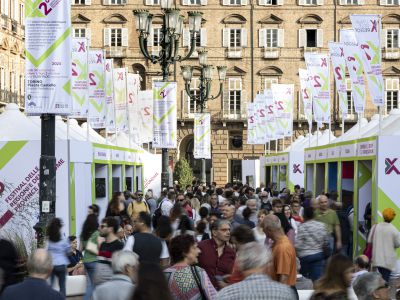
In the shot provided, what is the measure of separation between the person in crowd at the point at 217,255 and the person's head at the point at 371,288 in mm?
2171

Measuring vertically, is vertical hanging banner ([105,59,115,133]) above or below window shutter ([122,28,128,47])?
below

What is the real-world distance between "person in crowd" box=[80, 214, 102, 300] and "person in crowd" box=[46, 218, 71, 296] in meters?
0.28

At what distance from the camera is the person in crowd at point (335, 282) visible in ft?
22.9

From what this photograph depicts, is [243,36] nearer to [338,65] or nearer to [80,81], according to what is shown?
[338,65]

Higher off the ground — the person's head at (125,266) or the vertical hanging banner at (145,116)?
the vertical hanging banner at (145,116)

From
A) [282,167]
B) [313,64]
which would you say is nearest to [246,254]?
[313,64]

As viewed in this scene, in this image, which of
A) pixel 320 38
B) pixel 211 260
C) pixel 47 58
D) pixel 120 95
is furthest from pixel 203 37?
pixel 211 260

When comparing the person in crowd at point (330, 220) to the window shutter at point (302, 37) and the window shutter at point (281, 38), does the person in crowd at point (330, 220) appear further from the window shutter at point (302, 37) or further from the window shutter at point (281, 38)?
the window shutter at point (281, 38)

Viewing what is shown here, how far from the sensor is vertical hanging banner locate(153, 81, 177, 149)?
25.4m

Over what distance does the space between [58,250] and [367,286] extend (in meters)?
5.19

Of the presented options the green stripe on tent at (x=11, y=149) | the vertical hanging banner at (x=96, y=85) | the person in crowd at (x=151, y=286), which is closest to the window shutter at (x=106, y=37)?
the vertical hanging banner at (x=96, y=85)

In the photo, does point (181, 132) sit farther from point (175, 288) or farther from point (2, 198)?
point (175, 288)

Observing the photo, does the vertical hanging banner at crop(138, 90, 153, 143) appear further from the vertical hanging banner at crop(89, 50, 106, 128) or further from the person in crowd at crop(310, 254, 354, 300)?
the person in crowd at crop(310, 254, 354, 300)

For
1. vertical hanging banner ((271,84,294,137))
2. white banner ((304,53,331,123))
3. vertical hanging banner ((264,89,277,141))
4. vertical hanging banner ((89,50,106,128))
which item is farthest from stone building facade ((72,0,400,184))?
vertical hanging banner ((89,50,106,128))
